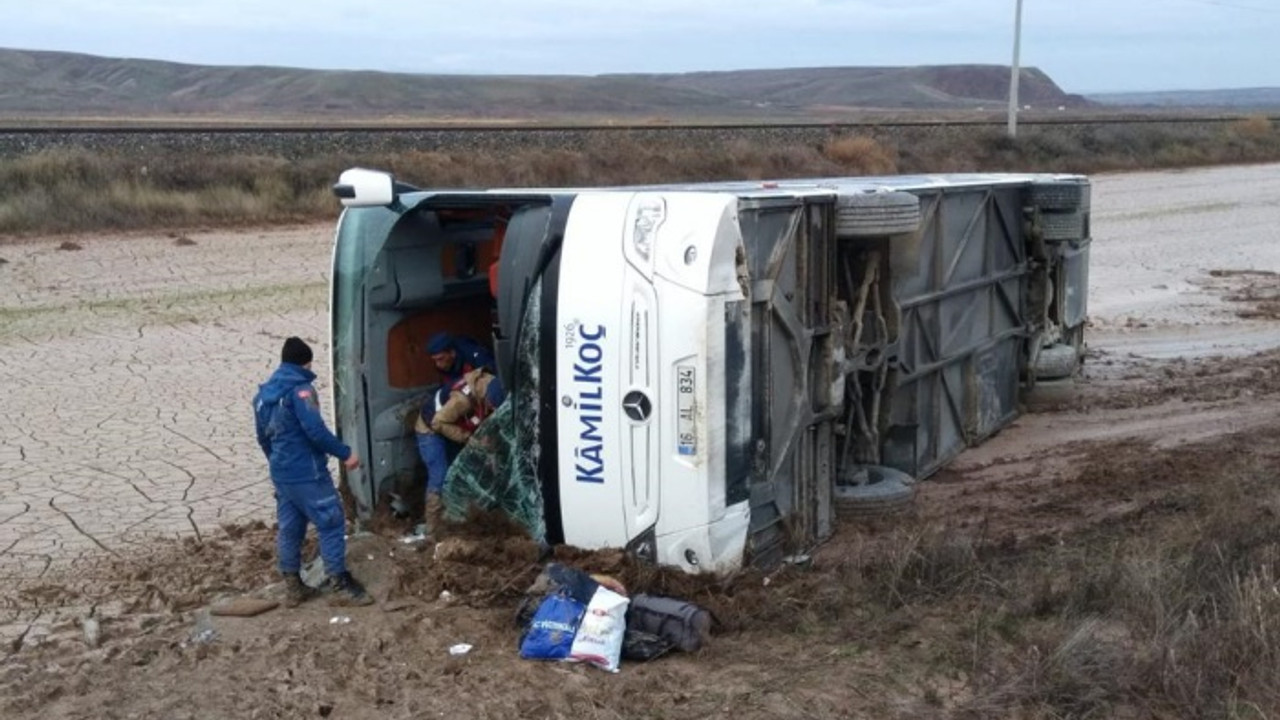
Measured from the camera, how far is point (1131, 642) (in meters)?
5.98

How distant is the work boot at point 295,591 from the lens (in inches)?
282

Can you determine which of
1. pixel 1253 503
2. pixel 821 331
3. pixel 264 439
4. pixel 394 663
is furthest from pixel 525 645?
pixel 1253 503

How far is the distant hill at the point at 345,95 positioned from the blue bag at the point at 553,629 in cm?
9452

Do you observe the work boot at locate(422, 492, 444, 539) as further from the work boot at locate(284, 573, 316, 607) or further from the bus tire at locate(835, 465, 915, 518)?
the bus tire at locate(835, 465, 915, 518)

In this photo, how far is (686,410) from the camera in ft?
21.9

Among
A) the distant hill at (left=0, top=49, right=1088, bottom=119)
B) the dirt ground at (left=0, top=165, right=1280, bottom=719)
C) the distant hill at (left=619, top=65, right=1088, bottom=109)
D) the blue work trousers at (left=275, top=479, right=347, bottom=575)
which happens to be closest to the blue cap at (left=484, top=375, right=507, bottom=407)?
the dirt ground at (left=0, top=165, right=1280, bottom=719)

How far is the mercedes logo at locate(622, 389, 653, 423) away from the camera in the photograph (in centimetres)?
676

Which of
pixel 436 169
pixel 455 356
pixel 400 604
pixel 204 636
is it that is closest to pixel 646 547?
pixel 400 604

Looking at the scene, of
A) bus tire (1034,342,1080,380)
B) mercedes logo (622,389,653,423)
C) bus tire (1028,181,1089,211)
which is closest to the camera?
mercedes logo (622,389,653,423)

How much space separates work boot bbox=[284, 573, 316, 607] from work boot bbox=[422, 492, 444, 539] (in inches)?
30.7

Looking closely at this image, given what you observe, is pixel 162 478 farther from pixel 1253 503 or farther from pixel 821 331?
pixel 1253 503

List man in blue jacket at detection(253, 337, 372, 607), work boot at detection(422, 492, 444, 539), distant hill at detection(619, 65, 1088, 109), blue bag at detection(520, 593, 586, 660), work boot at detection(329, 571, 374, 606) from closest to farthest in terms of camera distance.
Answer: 1. blue bag at detection(520, 593, 586, 660)
2. man in blue jacket at detection(253, 337, 372, 607)
3. work boot at detection(329, 571, 374, 606)
4. work boot at detection(422, 492, 444, 539)
5. distant hill at detection(619, 65, 1088, 109)

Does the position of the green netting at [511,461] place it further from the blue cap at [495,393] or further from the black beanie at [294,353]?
the black beanie at [294,353]

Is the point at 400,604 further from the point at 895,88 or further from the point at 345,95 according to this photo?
the point at 895,88
